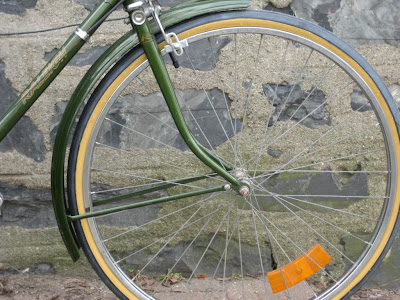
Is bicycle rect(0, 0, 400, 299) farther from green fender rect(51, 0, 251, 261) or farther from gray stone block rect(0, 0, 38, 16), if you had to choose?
Result: gray stone block rect(0, 0, 38, 16)

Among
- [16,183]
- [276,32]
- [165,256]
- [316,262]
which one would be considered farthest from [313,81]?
[16,183]

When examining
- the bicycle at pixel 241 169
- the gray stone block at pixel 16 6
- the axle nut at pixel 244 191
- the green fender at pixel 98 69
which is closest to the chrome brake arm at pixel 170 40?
the green fender at pixel 98 69

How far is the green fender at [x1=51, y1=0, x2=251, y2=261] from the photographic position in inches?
53.1

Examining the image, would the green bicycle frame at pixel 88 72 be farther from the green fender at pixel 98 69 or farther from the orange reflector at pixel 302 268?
Answer: the orange reflector at pixel 302 268

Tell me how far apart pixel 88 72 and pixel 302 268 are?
3.02 ft

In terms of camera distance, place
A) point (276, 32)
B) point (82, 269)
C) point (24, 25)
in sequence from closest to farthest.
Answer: point (276, 32), point (24, 25), point (82, 269)

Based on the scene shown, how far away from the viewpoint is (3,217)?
2.02 m

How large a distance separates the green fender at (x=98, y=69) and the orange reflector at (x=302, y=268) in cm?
70

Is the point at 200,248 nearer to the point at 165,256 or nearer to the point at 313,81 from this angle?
the point at 165,256

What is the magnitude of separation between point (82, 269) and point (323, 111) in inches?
48.7

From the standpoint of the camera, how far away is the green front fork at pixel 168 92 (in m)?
1.33

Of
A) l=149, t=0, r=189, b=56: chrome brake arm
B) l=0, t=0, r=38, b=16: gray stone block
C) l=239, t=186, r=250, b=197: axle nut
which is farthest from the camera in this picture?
l=0, t=0, r=38, b=16: gray stone block

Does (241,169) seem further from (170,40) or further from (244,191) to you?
(170,40)

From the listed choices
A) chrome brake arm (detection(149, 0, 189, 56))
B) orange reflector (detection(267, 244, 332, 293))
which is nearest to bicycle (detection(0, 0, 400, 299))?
orange reflector (detection(267, 244, 332, 293))
